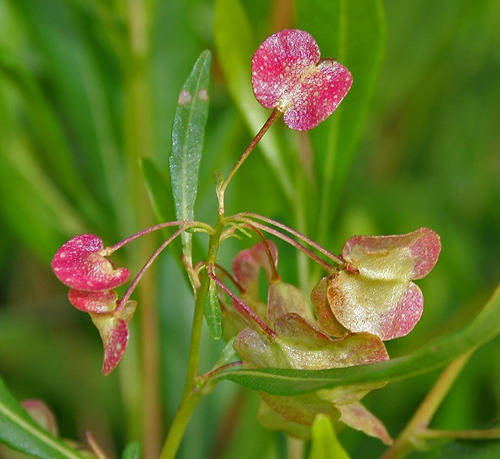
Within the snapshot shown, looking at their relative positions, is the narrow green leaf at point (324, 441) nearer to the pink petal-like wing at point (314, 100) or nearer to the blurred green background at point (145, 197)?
the pink petal-like wing at point (314, 100)

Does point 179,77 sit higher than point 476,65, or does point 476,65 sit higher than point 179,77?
point 476,65

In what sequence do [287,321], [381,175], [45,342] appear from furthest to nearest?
[381,175]
[45,342]
[287,321]

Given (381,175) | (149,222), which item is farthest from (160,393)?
(381,175)

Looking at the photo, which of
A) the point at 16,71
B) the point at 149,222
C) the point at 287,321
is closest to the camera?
the point at 287,321

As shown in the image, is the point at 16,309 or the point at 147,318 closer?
the point at 147,318

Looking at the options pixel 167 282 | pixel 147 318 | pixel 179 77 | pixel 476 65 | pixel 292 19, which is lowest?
pixel 147 318

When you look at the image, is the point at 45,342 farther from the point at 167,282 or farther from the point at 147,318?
the point at 147,318

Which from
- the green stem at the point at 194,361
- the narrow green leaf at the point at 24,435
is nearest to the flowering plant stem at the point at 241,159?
the green stem at the point at 194,361
